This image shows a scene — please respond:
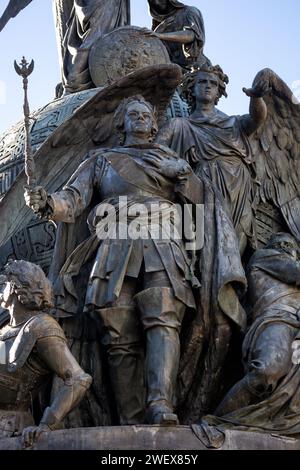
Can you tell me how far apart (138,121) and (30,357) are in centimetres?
297

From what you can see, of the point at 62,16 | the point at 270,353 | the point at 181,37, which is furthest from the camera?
the point at 62,16

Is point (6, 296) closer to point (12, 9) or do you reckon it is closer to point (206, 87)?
point (206, 87)

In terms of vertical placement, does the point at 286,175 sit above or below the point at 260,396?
above

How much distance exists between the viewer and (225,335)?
51.2ft

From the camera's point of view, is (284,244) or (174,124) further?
(174,124)

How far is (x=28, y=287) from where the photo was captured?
594 inches

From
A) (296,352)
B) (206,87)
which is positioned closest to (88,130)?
(206,87)

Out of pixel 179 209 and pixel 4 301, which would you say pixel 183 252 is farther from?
pixel 4 301

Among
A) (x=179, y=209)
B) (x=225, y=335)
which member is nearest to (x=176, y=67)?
(x=179, y=209)

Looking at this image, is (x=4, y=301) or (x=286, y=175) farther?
(x=286, y=175)

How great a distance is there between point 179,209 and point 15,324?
2.15m

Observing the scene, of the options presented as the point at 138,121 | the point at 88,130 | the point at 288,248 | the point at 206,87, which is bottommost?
the point at 288,248
